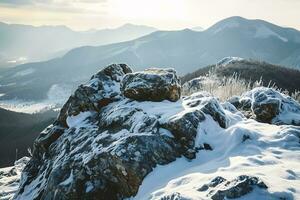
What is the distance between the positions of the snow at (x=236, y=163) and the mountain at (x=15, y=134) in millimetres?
97855

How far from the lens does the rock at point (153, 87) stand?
61.8 feet

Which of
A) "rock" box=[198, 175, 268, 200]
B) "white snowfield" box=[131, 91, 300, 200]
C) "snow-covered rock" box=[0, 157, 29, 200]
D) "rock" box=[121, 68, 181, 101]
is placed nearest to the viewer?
"rock" box=[198, 175, 268, 200]

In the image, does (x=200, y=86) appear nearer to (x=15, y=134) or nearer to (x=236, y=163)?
(x=236, y=163)

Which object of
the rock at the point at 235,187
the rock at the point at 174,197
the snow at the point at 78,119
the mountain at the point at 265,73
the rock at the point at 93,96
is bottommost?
the mountain at the point at 265,73

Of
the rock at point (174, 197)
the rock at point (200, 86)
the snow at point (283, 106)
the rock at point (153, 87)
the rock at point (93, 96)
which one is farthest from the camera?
the rock at point (200, 86)

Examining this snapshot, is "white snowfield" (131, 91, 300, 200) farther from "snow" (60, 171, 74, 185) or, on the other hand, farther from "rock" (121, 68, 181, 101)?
"snow" (60, 171, 74, 185)

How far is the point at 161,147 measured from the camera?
47.9 feet

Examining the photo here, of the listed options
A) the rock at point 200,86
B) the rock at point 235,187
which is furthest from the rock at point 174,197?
the rock at point 200,86

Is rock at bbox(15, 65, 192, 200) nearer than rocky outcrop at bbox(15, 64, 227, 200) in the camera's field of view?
Yes

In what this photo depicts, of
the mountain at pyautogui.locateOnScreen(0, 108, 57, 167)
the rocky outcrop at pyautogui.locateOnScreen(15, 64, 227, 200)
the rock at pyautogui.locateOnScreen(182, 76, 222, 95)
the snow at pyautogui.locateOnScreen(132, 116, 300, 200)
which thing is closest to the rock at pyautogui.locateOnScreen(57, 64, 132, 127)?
the rocky outcrop at pyautogui.locateOnScreen(15, 64, 227, 200)

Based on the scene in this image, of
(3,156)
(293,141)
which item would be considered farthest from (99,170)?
(3,156)

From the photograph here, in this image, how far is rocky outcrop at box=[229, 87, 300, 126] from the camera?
64.6 ft

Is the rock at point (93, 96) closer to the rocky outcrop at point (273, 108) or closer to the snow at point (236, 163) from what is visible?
the snow at point (236, 163)

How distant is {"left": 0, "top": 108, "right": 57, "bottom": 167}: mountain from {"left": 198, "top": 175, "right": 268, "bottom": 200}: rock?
10143cm
